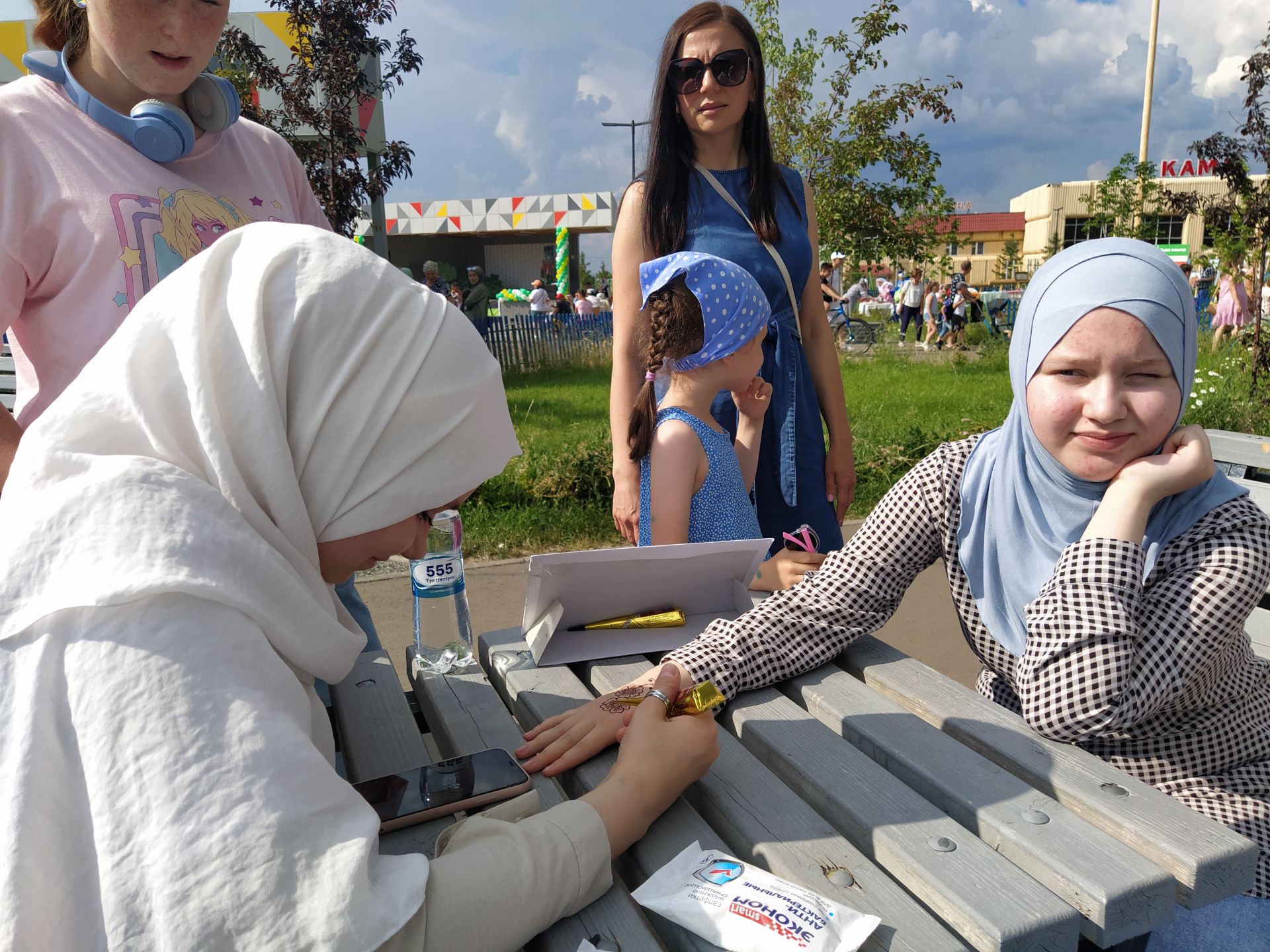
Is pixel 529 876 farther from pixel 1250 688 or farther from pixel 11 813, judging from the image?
pixel 1250 688

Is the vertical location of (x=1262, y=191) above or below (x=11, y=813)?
above

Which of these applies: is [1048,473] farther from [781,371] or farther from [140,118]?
[140,118]

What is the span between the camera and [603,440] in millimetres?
6270

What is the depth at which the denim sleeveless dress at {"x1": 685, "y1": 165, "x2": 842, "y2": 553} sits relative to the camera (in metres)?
2.88

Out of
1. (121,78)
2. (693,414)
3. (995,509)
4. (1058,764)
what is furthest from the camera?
(693,414)

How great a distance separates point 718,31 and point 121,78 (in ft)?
5.47

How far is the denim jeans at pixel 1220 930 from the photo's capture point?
1558 mm

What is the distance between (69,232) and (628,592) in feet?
4.55

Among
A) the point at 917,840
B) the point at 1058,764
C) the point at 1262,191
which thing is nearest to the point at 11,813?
the point at 917,840

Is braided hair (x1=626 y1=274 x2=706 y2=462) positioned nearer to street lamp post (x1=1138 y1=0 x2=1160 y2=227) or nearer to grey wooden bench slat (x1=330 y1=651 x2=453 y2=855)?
grey wooden bench slat (x1=330 y1=651 x2=453 y2=855)

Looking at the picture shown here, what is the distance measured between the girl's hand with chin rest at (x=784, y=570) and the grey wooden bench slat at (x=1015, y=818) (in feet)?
1.54

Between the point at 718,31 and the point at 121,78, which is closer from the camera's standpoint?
the point at 121,78

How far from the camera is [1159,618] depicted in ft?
5.27

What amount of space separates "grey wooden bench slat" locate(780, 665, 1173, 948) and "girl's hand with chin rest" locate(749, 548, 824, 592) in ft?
1.54
